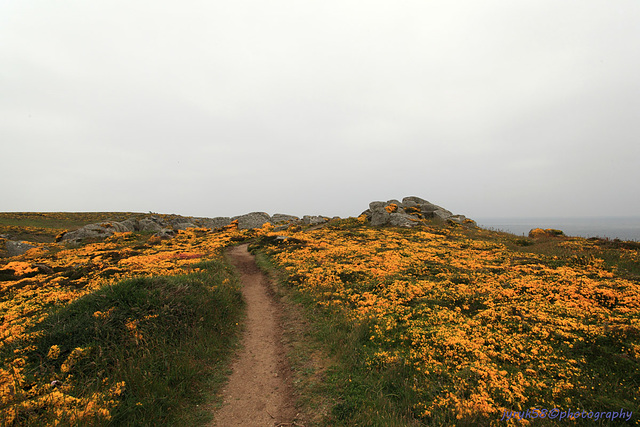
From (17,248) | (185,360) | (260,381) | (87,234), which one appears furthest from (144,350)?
(87,234)

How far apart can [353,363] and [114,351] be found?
23.9ft

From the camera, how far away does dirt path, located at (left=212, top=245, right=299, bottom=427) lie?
689 cm

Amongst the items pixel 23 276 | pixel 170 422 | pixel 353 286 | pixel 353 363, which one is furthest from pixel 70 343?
pixel 23 276

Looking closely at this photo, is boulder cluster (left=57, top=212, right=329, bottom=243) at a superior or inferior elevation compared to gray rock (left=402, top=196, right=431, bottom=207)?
inferior

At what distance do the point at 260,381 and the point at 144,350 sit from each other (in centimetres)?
371

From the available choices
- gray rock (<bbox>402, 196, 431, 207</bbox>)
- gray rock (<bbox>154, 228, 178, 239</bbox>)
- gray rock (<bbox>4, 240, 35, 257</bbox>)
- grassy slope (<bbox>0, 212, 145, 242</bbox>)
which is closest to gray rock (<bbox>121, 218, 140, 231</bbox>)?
gray rock (<bbox>154, 228, 178, 239</bbox>)

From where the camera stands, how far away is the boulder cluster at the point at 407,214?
3962 cm

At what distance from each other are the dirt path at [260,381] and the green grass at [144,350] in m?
0.54

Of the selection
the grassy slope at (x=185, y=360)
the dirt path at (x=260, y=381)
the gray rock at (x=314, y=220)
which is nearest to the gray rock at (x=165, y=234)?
the gray rock at (x=314, y=220)

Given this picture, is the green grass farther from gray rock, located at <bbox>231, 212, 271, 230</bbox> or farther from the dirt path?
gray rock, located at <bbox>231, 212, 271, 230</bbox>

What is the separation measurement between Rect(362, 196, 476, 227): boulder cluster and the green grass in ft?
105

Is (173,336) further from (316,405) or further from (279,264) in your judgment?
(279,264)

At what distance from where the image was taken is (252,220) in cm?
5162

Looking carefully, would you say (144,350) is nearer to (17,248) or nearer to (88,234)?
(17,248)
